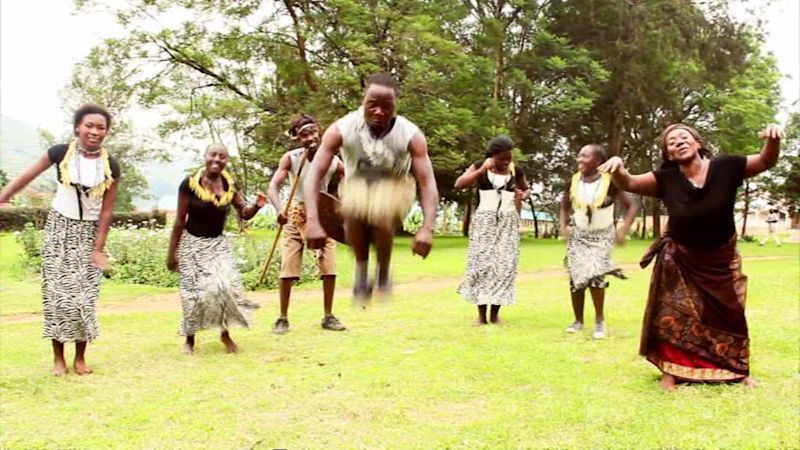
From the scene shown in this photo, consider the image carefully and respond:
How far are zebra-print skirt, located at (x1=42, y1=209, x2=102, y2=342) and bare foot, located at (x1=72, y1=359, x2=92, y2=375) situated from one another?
223 mm

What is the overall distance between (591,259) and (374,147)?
15.2ft

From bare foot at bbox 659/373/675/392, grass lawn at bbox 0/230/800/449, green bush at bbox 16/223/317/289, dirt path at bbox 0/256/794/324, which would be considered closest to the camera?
grass lawn at bbox 0/230/800/449

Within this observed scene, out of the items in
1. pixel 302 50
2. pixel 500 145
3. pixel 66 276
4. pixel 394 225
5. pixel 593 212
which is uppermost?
pixel 302 50

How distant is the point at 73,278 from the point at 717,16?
29527 millimetres

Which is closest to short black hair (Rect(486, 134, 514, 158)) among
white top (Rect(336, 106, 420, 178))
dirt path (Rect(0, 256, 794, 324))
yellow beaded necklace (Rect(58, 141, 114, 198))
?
yellow beaded necklace (Rect(58, 141, 114, 198))

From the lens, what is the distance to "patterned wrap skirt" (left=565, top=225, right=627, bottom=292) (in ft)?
25.8

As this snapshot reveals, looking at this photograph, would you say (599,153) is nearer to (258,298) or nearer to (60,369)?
(60,369)

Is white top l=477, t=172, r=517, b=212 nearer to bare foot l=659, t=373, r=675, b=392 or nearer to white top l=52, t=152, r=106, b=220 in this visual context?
bare foot l=659, t=373, r=675, b=392

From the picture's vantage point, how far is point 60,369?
21.0ft

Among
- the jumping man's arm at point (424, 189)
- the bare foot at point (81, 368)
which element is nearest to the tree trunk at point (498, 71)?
the bare foot at point (81, 368)

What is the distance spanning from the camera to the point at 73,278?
6434 mm

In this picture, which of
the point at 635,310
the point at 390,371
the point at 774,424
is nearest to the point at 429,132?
the point at 635,310

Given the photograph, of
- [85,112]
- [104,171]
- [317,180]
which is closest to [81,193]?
[104,171]

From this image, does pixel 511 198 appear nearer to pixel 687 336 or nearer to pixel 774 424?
pixel 687 336
